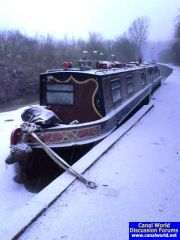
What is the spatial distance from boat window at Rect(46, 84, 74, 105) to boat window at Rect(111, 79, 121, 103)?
1.22 metres

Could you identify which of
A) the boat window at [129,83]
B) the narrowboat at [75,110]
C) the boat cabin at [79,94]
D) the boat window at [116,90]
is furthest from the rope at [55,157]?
the boat window at [129,83]

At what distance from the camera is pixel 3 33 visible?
2548cm

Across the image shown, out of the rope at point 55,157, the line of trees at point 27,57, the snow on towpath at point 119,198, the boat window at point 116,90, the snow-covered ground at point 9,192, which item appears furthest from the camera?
the line of trees at point 27,57

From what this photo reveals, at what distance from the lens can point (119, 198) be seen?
14.8ft

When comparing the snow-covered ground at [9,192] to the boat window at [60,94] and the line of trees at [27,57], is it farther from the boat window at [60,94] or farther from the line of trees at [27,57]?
the line of trees at [27,57]

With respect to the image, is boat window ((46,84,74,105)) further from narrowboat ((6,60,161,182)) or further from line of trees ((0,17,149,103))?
line of trees ((0,17,149,103))

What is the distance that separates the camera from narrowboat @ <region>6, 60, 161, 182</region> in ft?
21.4

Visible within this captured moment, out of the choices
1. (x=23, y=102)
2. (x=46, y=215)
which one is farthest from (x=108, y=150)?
(x=23, y=102)

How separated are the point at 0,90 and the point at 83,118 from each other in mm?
11587

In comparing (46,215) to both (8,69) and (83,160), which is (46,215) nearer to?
(83,160)

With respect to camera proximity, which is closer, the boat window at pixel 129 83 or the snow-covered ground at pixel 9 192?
the snow-covered ground at pixel 9 192

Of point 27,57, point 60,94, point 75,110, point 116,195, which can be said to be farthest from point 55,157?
point 27,57

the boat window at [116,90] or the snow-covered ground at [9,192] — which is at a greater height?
the boat window at [116,90]

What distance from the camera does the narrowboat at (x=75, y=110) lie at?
21.4 ft
